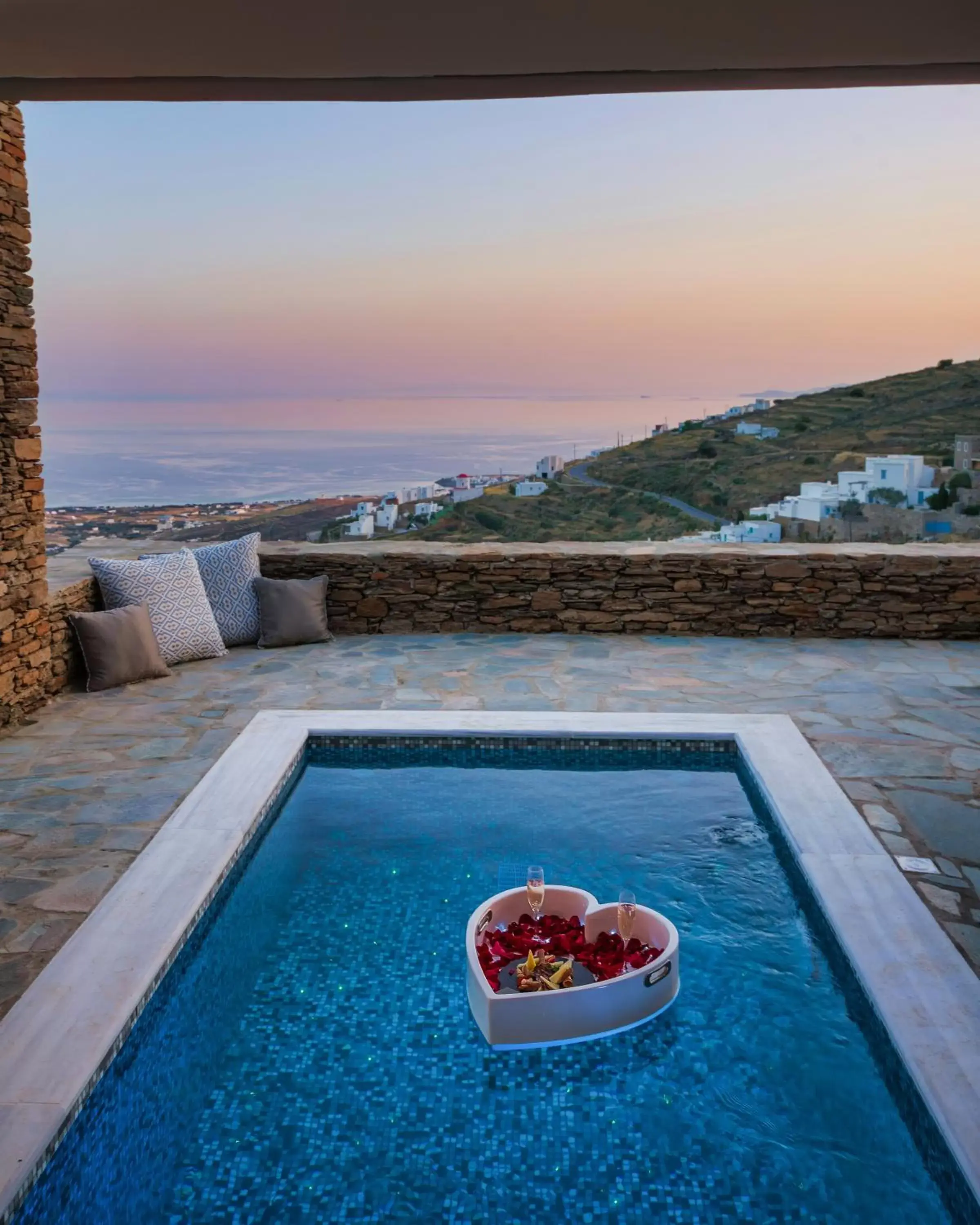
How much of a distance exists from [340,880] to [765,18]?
2933 millimetres

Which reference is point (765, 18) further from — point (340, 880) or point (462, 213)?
point (462, 213)

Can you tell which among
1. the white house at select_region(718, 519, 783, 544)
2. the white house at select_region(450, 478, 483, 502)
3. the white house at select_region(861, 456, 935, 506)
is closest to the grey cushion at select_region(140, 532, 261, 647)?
the white house at select_region(718, 519, 783, 544)

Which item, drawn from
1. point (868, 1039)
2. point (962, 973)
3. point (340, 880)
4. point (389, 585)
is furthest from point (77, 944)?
point (389, 585)

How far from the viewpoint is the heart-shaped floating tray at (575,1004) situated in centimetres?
267

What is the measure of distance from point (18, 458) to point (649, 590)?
3986 millimetres

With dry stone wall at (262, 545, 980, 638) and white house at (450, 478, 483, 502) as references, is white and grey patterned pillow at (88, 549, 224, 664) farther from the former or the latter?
white house at (450, 478, 483, 502)

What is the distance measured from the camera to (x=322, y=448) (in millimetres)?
12109

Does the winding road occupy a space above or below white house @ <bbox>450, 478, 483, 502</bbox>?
below

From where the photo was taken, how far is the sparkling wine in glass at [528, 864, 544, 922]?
10.4 feet

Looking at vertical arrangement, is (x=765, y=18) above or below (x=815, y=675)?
above

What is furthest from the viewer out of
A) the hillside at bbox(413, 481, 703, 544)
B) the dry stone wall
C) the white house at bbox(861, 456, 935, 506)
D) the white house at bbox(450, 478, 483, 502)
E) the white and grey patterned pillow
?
the white house at bbox(450, 478, 483, 502)

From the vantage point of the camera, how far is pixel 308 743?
4.96 metres

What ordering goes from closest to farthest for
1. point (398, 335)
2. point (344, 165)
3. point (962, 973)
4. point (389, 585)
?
point (962, 973), point (389, 585), point (344, 165), point (398, 335)

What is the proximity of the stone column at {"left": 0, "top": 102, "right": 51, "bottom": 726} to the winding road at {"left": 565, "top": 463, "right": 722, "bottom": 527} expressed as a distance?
24.6 feet
